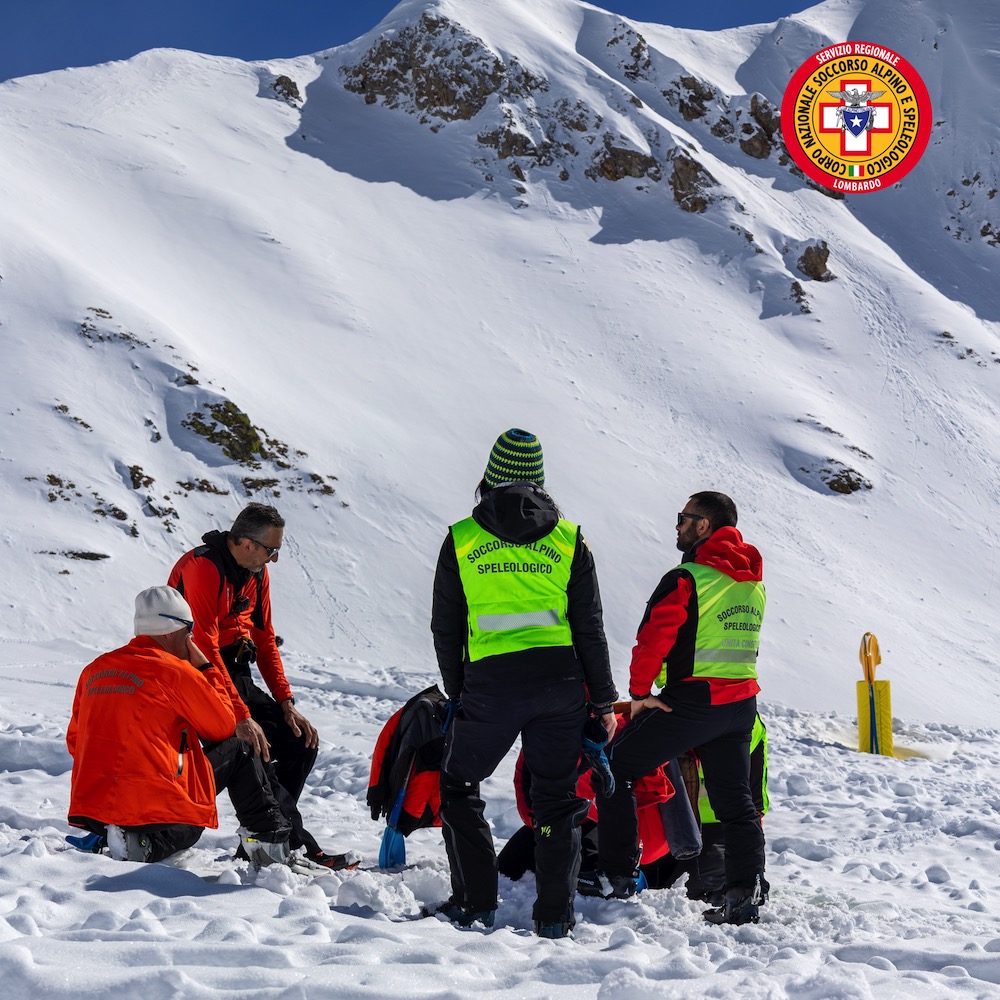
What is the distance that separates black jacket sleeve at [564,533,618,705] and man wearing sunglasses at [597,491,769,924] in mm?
284

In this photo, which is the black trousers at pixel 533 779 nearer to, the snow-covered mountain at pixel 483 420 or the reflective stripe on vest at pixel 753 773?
the snow-covered mountain at pixel 483 420

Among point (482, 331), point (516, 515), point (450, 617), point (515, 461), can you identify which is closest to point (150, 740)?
point (450, 617)

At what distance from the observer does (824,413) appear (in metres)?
30.7

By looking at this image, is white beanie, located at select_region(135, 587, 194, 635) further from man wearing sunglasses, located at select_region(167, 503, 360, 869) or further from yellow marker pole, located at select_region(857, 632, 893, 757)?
yellow marker pole, located at select_region(857, 632, 893, 757)

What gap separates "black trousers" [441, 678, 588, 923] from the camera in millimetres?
3623

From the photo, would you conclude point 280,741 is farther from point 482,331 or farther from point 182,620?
point 482,331

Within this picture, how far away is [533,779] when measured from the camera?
3.76m

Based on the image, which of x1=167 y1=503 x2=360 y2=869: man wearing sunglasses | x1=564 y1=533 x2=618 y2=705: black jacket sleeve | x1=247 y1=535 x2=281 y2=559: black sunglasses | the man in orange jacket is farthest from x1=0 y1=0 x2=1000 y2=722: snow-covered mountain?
x1=564 y1=533 x2=618 y2=705: black jacket sleeve

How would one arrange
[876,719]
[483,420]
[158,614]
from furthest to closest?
[483,420]
[876,719]
[158,614]

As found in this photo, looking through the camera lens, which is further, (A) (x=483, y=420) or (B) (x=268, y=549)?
(A) (x=483, y=420)

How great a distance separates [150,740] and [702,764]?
7.67 feet

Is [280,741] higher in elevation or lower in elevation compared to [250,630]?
lower

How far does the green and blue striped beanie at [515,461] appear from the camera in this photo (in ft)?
12.3

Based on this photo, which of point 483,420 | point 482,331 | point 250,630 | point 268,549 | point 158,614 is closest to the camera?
point 158,614
